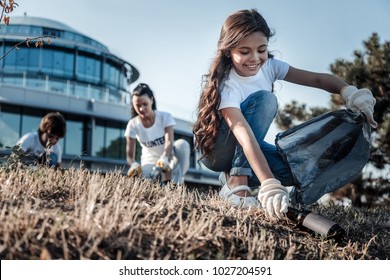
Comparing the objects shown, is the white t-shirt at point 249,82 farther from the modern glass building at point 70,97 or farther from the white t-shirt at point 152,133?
the modern glass building at point 70,97

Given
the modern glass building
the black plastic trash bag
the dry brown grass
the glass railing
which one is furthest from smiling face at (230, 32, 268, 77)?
the glass railing

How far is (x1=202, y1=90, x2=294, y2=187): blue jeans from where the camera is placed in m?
3.12

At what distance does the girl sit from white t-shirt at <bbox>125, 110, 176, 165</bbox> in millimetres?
2445

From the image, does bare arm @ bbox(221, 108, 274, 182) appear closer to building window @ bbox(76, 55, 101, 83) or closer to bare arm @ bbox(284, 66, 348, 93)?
bare arm @ bbox(284, 66, 348, 93)

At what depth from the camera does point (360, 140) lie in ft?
11.1

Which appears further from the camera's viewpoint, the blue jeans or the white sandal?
the blue jeans

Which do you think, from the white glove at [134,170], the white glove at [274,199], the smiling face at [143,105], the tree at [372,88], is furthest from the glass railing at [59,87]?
the white glove at [274,199]

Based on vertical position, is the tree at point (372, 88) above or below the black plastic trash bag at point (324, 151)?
above

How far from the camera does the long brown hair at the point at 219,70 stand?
303cm

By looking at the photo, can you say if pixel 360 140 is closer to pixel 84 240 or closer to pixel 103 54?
pixel 84 240

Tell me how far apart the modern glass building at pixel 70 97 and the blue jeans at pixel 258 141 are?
11509 millimetres

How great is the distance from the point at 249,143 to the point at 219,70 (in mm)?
577

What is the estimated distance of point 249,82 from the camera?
10.6 feet
